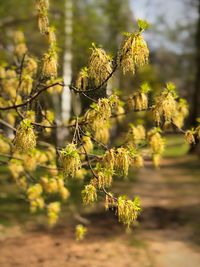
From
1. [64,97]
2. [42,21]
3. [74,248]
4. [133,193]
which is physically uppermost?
[64,97]

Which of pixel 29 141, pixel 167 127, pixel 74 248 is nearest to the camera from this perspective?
pixel 29 141

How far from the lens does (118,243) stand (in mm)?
9836

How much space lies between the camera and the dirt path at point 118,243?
8805 mm

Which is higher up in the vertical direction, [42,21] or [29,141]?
[42,21]

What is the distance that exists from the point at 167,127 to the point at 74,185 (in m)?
10.0

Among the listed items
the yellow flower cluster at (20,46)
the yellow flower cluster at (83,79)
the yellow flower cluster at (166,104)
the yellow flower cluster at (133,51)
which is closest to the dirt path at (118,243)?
the yellow flower cluster at (20,46)

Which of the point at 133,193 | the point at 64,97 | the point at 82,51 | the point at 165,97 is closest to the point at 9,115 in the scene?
the point at 165,97

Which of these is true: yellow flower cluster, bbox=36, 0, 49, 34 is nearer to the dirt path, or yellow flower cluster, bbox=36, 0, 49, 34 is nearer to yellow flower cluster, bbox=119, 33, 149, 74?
yellow flower cluster, bbox=119, 33, 149, 74

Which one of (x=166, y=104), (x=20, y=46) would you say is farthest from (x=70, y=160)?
(x=20, y=46)

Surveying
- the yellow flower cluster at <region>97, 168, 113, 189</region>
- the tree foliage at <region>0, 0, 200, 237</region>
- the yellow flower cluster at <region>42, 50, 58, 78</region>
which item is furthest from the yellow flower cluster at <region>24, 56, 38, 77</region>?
the yellow flower cluster at <region>97, 168, 113, 189</region>

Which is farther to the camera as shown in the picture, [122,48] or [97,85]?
[97,85]

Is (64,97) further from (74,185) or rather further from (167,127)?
(167,127)

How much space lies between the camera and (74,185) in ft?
55.1

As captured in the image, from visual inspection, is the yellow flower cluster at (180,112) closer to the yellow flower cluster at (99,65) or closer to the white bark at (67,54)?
the yellow flower cluster at (99,65)
